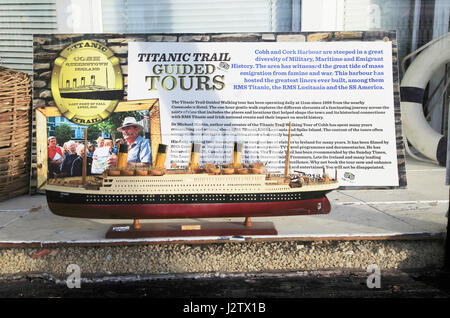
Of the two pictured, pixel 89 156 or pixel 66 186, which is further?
pixel 89 156

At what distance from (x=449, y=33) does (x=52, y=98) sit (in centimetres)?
460

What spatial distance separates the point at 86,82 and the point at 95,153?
580 millimetres

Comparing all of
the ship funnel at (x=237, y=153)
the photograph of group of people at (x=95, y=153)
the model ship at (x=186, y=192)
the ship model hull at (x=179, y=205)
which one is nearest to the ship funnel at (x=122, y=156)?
the model ship at (x=186, y=192)

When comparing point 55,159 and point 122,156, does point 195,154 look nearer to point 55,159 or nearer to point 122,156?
point 122,156

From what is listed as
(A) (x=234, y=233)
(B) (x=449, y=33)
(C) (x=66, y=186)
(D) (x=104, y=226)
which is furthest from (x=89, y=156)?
(B) (x=449, y=33)

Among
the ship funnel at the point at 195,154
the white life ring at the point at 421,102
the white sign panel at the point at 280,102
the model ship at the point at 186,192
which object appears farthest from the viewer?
the white life ring at the point at 421,102

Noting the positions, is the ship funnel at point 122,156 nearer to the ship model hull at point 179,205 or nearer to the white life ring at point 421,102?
the ship model hull at point 179,205

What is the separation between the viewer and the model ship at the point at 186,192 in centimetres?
240

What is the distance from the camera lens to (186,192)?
2424 mm

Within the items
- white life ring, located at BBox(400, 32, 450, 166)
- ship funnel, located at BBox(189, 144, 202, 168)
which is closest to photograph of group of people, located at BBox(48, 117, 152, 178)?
ship funnel, located at BBox(189, 144, 202, 168)

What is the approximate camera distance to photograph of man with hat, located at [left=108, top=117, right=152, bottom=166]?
11.8 ft

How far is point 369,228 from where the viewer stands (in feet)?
8.88

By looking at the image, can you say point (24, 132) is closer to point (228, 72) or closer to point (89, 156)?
point (89, 156)

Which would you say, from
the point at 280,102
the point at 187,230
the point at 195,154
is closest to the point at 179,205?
the point at 187,230
